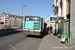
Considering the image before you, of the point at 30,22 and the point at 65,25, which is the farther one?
the point at 30,22

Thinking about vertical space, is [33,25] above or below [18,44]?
above

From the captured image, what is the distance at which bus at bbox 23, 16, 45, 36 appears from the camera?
506 inches

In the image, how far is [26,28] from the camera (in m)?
13.4

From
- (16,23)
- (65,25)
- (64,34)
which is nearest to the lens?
(64,34)

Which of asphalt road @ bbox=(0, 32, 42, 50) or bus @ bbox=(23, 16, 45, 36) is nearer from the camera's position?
asphalt road @ bbox=(0, 32, 42, 50)

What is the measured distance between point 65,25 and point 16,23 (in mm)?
71939

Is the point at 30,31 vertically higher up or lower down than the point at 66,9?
lower down

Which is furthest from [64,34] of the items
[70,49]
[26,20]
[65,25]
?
[26,20]

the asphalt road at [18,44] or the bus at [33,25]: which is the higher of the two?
the bus at [33,25]

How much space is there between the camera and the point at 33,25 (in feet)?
43.0

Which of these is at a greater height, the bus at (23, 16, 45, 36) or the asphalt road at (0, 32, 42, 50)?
the bus at (23, 16, 45, 36)

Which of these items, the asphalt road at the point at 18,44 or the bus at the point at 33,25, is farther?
the bus at the point at 33,25

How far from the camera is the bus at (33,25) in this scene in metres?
12.8

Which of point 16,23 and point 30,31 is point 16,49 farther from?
point 16,23
